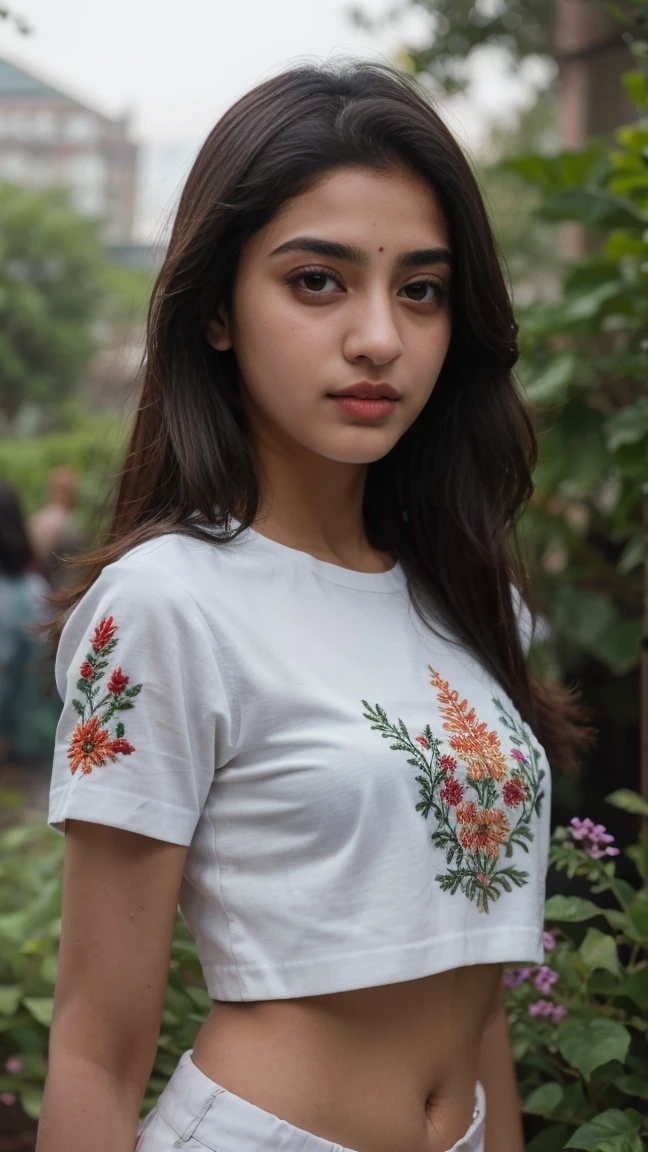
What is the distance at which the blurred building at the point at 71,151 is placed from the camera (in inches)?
518

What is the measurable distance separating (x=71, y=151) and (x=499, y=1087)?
14.9 m

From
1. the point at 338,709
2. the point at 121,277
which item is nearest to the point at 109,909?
the point at 338,709

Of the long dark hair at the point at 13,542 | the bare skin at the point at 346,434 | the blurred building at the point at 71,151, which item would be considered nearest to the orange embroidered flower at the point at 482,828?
the bare skin at the point at 346,434

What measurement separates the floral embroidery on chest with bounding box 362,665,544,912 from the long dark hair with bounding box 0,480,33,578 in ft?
13.5

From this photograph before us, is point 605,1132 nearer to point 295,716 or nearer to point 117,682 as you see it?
point 295,716

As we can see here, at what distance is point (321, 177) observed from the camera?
132 cm

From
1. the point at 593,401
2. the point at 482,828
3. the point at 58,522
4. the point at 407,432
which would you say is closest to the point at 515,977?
the point at 482,828

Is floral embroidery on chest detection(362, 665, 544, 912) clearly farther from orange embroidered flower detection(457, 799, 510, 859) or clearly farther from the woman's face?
the woman's face

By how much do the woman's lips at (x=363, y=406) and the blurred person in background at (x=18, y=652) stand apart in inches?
159

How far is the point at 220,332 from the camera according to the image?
4.61 feet

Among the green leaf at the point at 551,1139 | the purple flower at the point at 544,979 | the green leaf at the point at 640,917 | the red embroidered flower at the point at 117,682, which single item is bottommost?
the green leaf at the point at 551,1139

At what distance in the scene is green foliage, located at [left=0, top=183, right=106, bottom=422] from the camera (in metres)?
15.7

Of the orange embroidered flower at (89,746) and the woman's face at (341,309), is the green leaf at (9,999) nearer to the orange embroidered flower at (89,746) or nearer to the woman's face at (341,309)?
the orange embroidered flower at (89,746)

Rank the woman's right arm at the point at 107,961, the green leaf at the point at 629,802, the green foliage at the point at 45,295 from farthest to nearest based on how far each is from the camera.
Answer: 1. the green foliage at the point at 45,295
2. the green leaf at the point at 629,802
3. the woman's right arm at the point at 107,961
